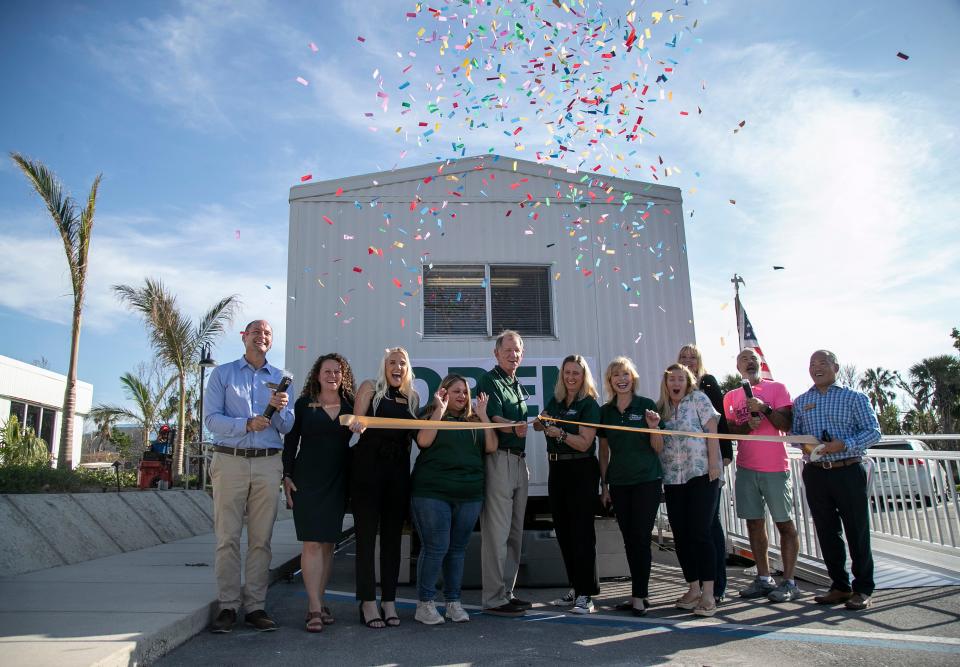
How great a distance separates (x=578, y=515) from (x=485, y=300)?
8.28 ft

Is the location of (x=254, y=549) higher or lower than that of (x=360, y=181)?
lower

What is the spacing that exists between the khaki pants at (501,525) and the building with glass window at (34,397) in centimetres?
1698

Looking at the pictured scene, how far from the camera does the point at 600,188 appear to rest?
21.3 feet

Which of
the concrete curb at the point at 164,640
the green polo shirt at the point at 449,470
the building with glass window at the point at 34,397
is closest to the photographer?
the concrete curb at the point at 164,640

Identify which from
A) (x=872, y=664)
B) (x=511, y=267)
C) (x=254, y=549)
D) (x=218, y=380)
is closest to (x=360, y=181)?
(x=511, y=267)

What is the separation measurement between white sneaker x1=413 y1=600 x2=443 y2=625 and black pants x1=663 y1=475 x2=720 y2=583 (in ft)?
5.28

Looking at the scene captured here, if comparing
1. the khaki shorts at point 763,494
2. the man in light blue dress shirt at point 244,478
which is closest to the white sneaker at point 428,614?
the man in light blue dress shirt at point 244,478

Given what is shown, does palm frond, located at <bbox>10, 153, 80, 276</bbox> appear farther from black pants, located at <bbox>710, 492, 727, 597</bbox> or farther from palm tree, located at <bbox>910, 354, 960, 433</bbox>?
palm tree, located at <bbox>910, 354, 960, 433</bbox>

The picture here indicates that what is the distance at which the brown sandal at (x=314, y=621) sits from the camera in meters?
3.82

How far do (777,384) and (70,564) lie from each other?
18.7 ft

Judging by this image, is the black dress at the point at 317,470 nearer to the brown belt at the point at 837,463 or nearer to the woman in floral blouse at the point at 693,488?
the woman in floral blouse at the point at 693,488

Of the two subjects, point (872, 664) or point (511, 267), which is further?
point (511, 267)

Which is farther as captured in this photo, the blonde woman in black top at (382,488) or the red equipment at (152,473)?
the red equipment at (152,473)

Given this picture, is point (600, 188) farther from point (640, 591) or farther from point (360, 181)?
point (640, 591)
